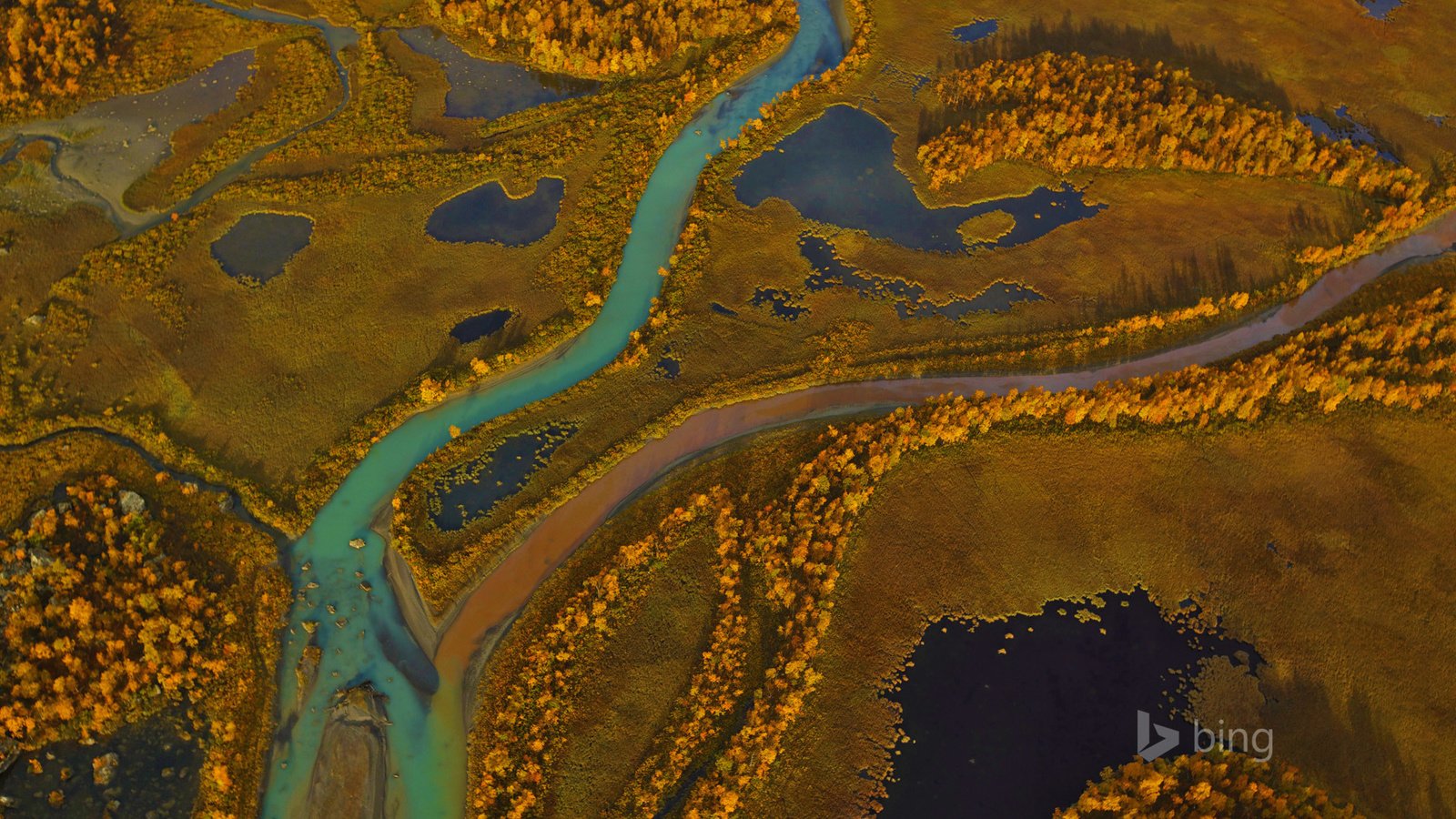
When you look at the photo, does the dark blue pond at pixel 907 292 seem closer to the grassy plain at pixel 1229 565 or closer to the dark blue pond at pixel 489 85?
the grassy plain at pixel 1229 565

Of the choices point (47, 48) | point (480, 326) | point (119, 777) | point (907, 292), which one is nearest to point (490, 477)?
point (480, 326)

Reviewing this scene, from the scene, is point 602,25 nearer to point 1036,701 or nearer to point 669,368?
point 669,368

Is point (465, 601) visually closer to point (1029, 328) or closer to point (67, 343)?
point (67, 343)

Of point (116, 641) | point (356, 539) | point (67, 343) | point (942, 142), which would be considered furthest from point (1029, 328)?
point (67, 343)

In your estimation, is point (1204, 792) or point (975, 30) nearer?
point (1204, 792)

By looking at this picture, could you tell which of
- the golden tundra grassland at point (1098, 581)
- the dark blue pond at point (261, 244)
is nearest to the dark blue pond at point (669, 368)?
the golden tundra grassland at point (1098, 581)

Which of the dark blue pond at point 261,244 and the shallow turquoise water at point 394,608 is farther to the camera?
the dark blue pond at point 261,244
